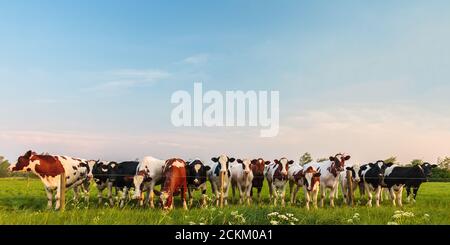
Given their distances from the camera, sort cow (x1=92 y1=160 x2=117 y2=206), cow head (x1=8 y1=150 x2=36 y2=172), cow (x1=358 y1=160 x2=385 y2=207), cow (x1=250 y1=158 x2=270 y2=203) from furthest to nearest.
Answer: cow (x1=250 y1=158 x2=270 y2=203)
cow (x1=92 y1=160 x2=117 y2=206)
cow (x1=358 y1=160 x2=385 y2=207)
cow head (x1=8 y1=150 x2=36 y2=172)

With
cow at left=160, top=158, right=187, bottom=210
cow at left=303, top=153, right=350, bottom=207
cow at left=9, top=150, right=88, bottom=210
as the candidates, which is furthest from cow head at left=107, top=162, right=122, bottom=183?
cow at left=303, top=153, right=350, bottom=207

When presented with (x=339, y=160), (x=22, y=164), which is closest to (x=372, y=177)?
(x=339, y=160)

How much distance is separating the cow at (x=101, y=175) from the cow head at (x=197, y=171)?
4318mm

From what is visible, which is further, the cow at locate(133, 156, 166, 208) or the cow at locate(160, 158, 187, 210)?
the cow at locate(133, 156, 166, 208)

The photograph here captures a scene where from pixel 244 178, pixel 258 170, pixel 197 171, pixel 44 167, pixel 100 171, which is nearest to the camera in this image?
pixel 44 167

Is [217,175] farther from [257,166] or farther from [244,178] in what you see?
[257,166]

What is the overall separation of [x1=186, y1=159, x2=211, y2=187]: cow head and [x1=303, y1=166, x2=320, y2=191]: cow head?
4.78 m

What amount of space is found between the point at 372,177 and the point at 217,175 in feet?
26.9

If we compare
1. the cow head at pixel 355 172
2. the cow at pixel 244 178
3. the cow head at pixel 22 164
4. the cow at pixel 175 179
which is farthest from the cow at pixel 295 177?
the cow head at pixel 22 164

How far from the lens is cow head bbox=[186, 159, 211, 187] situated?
22.2 m

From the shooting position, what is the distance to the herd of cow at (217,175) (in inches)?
821

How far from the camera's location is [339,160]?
Answer: 22.6m

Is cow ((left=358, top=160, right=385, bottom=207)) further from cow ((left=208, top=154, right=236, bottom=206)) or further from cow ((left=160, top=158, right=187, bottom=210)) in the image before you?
cow ((left=160, top=158, right=187, bottom=210))
